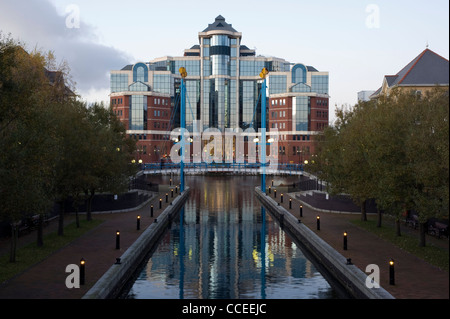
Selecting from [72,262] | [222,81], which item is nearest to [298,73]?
[222,81]

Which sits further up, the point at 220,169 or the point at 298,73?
the point at 298,73

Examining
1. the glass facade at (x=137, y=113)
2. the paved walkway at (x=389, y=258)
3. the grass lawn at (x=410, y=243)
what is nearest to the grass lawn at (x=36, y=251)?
the paved walkway at (x=389, y=258)

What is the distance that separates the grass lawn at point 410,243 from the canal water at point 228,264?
4871 mm

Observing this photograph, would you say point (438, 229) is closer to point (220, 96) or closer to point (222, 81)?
point (222, 81)

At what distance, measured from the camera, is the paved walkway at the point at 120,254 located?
55.2ft

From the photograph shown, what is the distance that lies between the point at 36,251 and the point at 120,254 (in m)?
4.21

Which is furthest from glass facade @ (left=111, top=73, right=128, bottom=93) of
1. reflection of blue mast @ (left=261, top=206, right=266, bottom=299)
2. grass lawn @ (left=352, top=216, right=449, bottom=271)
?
grass lawn @ (left=352, top=216, right=449, bottom=271)

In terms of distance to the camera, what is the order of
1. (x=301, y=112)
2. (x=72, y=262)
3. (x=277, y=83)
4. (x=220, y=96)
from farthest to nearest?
(x=220, y=96) → (x=277, y=83) → (x=301, y=112) → (x=72, y=262)

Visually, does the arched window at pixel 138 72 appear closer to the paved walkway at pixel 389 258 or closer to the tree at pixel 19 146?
the paved walkway at pixel 389 258

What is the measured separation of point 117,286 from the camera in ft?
63.6

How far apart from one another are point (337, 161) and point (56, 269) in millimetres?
20254

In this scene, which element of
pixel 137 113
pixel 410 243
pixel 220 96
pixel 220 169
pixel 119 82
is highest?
pixel 119 82

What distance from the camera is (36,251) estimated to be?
23.4 meters
